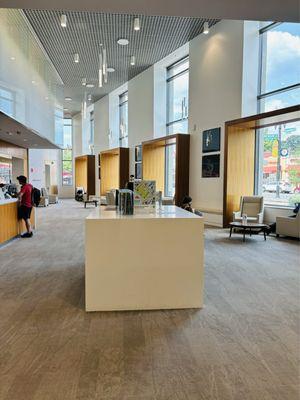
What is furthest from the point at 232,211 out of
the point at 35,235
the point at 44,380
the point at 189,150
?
the point at 44,380

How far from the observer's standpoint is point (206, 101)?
10320 mm

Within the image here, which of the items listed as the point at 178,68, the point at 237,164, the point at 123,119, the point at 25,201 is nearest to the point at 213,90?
the point at 237,164

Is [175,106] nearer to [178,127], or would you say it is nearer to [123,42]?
[178,127]

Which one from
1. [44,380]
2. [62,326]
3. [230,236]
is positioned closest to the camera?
[44,380]

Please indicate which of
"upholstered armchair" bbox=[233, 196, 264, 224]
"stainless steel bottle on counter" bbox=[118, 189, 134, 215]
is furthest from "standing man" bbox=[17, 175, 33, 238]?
"upholstered armchair" bbox=[233, 196, 264, 224]

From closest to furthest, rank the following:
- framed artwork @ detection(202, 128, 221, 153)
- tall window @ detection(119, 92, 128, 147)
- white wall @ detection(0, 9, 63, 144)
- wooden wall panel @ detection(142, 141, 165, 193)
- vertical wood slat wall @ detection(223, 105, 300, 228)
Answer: white wall @ detection(0, 9, 63, 144) → vertical wood slat wall @ detection(223, 105, 300, 228) → framed artwork @ detection(202, 128, 221, 153) → wooden wall panel @ detection(142, 141, 165, 193) → tall window @ detection(119, 92, 128, 147)

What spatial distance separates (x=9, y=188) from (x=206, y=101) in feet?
22.2

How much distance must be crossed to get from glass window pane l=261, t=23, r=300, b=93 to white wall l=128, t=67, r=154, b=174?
5.28m

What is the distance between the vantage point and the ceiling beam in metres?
3.58

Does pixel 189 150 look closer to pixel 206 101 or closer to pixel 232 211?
pixel 206 101

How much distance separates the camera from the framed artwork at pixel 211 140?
32.3 feet

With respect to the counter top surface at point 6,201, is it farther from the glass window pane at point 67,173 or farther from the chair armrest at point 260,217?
the glass window pane at point 67,173

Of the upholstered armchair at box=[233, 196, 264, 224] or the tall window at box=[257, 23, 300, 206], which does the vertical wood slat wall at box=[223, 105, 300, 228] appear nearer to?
the tall window at box=[257, 23, 300, 206]

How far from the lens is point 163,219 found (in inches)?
138
